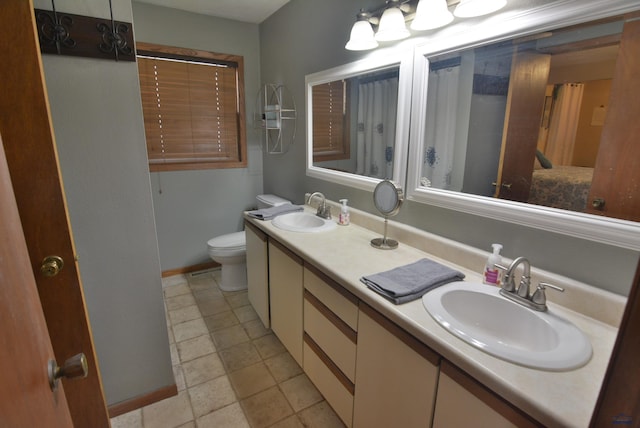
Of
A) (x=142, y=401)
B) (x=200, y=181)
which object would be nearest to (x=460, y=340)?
(x=142, y=401)

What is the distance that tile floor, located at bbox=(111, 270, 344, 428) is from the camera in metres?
1.63

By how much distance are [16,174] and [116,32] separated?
29.4 inches

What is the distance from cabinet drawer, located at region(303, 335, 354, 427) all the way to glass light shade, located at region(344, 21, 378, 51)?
1.61m

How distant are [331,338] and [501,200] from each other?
0.96m

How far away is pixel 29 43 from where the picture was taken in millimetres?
844

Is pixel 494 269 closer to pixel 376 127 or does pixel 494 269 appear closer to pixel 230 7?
pixel 376 127

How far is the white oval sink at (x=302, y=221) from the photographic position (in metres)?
2.01

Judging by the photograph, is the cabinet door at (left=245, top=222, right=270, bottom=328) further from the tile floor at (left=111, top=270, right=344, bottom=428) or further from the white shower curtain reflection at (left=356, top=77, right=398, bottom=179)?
the white shower curtain reflection at (left=356, top=77, right=398, bottom=179)

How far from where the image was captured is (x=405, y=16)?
1.54 m

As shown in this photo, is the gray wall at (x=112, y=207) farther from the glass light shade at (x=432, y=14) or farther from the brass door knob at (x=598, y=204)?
the brass door knob at (x=598, y=204)

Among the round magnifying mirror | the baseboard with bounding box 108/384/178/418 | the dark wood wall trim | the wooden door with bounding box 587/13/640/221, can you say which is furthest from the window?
the dark wood wall trim

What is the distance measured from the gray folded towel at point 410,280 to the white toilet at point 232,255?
160 cm

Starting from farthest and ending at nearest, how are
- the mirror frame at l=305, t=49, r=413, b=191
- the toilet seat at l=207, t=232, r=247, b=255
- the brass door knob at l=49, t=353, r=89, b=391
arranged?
the toilet seat at l=207, t=232, r=247, b=255 < the mirror frame at l=305, t=49, r=413, b=191 < the brass door knob at l=49, t=353, r=89, b=391

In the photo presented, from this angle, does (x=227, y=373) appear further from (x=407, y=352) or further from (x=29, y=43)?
(x=29, y=43)
